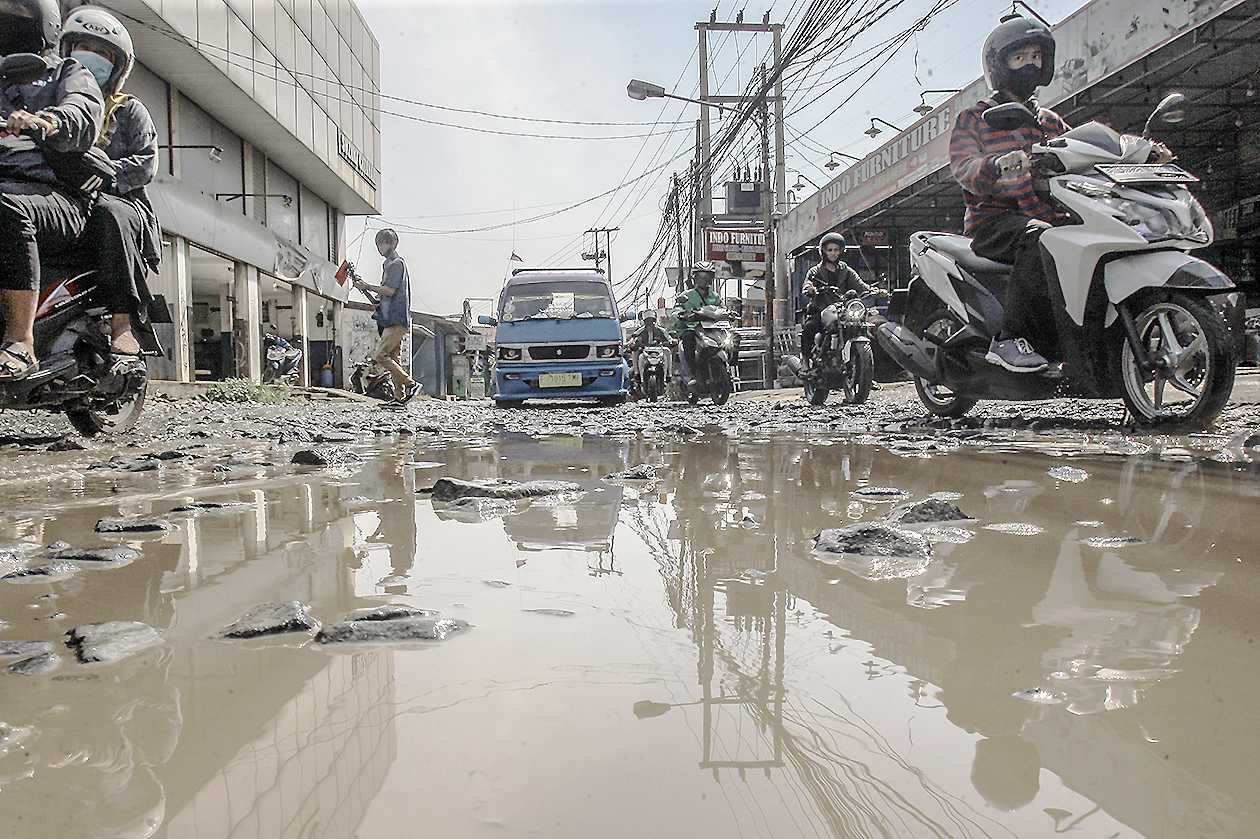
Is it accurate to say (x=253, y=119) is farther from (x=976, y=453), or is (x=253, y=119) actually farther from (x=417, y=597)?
(x=417, y=597)

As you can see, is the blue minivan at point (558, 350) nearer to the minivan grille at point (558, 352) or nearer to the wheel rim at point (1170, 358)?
the minivan grille at point (558, 352)

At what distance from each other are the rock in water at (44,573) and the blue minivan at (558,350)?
30.4 ft

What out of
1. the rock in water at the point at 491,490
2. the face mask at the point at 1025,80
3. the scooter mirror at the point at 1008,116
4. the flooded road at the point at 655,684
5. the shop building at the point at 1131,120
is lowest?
the flooded road at the point at 655,684

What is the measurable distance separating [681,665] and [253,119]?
21.6 meters

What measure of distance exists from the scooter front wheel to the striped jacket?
1.13 meters

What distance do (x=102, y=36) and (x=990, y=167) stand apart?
4.92 metres

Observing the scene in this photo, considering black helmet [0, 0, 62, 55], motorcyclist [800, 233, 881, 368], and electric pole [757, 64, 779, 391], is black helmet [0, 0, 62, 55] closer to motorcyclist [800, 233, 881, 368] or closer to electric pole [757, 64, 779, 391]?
motorcyclist [800, 233, 881, 368]

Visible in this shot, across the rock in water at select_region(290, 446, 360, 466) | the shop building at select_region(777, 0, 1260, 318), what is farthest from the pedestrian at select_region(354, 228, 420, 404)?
the rock in water at select_region(290, 446, 360, 466)

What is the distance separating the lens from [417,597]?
5.58 ft

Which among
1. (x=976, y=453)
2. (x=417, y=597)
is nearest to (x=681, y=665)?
(x=417, y=597)

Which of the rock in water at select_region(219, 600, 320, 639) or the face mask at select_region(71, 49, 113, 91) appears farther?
the face mask at select_region(71, 49, 113, 91)

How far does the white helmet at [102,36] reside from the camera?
16.1 feet

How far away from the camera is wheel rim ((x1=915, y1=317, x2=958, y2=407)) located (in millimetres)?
6012

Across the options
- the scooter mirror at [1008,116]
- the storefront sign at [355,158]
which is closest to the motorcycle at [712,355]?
the scooter mirror at [1008,116]
